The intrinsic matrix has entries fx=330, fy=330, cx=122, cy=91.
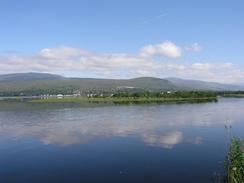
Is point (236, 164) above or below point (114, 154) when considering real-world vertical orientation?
above

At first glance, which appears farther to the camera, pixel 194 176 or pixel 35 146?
pixel 35 146

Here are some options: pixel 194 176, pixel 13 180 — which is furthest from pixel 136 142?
pixel 13 180

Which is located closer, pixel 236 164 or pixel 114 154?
pixel 236 164

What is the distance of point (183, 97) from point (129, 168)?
118 m

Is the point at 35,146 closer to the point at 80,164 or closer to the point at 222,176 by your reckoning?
the point at 80,164

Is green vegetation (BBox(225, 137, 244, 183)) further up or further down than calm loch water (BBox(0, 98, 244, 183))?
further up

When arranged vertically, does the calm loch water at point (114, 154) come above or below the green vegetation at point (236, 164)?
below

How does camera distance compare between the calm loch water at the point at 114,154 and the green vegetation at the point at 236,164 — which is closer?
the green vegetation at the point at 236,164

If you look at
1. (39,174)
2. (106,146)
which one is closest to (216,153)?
(106,146)

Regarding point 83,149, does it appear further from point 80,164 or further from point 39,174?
point 39,174

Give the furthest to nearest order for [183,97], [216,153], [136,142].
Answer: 1. [183,97]
2. [136,142]
3. [216,153]

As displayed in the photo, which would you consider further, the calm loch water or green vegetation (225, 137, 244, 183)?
the calm loch water

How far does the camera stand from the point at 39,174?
2319 centimetres

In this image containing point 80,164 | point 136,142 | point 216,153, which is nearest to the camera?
point 80,164
